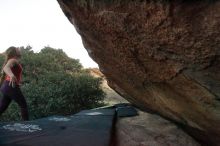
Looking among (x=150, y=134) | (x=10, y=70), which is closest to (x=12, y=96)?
(x=10, y=70)

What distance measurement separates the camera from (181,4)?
3.84m

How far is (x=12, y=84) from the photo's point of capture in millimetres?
8695

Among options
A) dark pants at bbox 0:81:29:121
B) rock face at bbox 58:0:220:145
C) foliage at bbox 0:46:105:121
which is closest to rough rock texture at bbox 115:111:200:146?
rock face at bbox 58:0:220:145

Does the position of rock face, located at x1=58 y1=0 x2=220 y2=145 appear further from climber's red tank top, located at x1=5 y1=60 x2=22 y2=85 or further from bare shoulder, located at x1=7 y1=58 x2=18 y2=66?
climber's red tank top, located at x1=5 y1=60 x2=22 y2=85

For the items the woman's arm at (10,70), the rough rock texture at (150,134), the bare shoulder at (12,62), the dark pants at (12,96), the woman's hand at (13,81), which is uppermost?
the bare shoulder at (12,62)

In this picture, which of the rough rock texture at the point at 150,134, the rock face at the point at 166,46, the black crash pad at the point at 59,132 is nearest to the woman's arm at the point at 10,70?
the black crash pad at the point at 59,132

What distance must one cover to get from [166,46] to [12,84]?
519 cm

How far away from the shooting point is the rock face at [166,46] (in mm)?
3924

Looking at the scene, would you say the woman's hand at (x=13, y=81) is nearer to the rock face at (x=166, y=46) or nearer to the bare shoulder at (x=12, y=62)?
the bare shoulder at (x=12, y=62)

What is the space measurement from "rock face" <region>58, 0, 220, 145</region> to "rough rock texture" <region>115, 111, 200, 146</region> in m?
1.39

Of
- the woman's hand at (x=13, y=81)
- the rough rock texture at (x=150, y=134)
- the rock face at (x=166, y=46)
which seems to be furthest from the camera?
the woman's hand at (x=13, y=81)

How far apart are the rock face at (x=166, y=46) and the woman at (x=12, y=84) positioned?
3358 mm

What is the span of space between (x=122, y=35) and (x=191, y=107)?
134 cm

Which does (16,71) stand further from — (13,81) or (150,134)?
(150,134)
